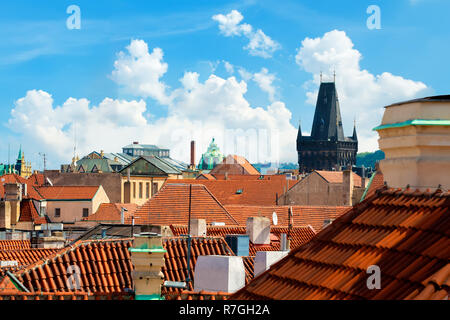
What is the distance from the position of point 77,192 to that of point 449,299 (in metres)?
75.6

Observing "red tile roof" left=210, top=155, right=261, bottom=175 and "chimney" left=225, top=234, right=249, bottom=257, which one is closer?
"chimney" left=225, top=234, right=249, bottom=257

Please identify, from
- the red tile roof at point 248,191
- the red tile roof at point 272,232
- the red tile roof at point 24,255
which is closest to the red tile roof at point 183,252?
the red tile roof at point 272,232

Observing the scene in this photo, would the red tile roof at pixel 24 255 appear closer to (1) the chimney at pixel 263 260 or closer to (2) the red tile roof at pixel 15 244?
(2) the red tile roof at pixel 15 244

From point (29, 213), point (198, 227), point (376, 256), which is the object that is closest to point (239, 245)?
point (198, 227)

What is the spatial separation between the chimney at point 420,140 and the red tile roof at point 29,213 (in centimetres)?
6429

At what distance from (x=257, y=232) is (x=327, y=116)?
15156 centimetres

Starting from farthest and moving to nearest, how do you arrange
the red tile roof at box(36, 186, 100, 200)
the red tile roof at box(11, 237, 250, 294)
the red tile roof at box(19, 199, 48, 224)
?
the red tile roof at box(36, 186, 100, 200) < the red tile roof at box(19, 199, 48, 224) < the red tile roof at box(11, 237, 250, 294)

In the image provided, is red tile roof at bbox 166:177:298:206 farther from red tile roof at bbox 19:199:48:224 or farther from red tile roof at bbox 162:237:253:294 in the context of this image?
red tile roof at bbox 162:237:253:294

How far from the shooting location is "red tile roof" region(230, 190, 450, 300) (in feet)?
17.3

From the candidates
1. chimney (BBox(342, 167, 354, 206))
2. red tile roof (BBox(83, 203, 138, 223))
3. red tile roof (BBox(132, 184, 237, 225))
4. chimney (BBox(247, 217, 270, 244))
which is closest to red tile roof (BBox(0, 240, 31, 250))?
red tile roof (BBox(132, 184, 237, 225))

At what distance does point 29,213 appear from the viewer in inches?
2734

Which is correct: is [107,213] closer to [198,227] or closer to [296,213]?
[296,213]

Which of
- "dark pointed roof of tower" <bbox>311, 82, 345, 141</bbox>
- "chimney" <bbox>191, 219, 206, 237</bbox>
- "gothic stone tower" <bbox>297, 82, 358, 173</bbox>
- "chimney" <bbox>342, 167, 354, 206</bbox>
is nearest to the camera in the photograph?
"chimney" <bbox>191, 219, 206, 237</bbox>

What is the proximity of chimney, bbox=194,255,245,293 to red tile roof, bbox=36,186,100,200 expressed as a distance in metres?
67.6
